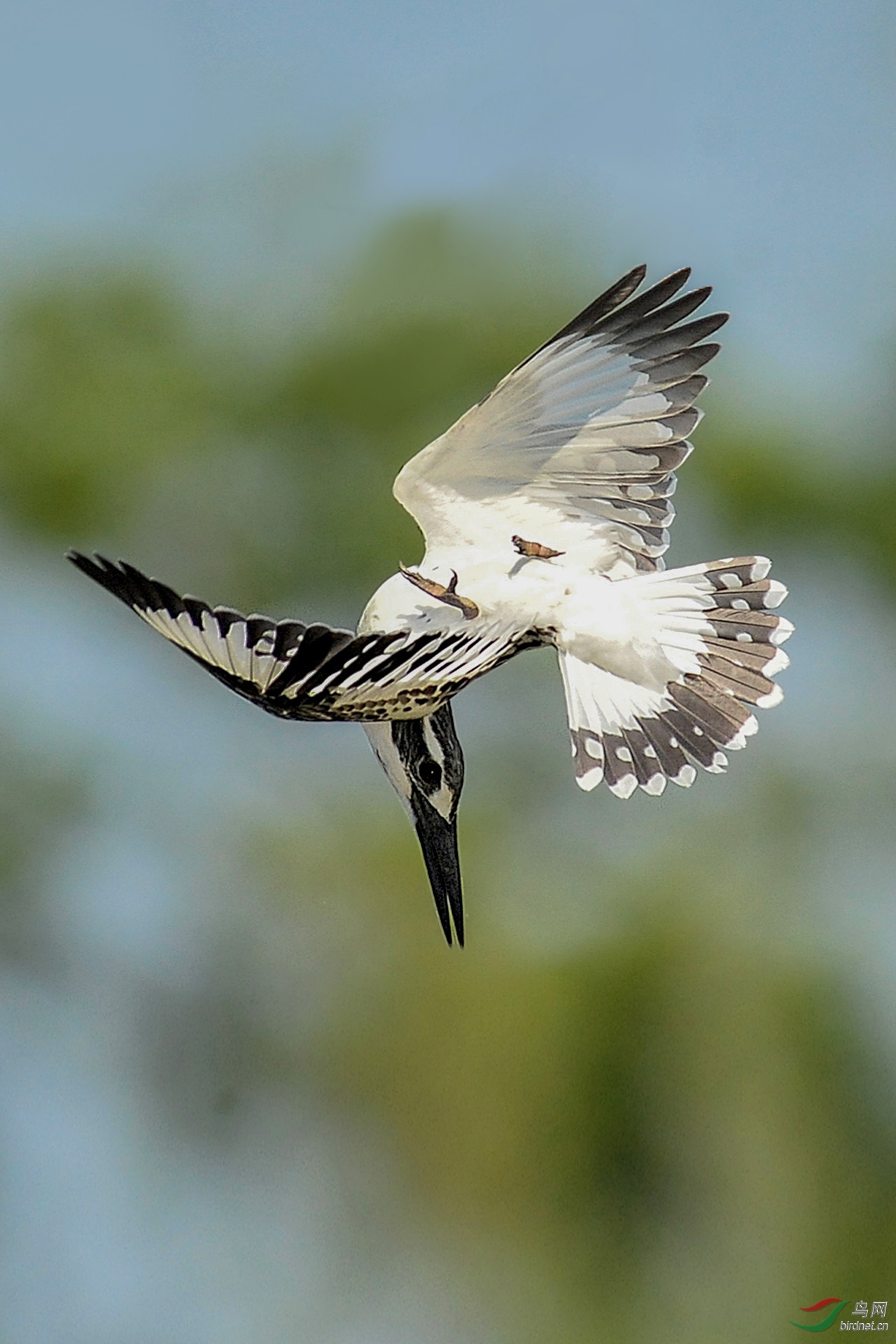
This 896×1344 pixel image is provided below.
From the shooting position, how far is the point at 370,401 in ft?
23.1

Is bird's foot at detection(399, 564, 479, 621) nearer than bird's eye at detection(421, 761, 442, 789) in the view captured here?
Yes

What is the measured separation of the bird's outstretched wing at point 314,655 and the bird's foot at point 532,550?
122 mm

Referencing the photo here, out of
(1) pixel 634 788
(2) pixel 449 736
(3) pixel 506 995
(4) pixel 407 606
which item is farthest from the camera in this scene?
(3) pixel 506 995

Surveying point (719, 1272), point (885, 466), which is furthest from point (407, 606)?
point (885, 466)

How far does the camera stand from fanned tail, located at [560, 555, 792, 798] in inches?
75.9

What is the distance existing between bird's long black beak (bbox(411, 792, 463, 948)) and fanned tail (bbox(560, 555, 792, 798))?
0.22 meters

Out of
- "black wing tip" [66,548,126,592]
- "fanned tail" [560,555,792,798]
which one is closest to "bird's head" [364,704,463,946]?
"fanned tail" [560,555,792,798]

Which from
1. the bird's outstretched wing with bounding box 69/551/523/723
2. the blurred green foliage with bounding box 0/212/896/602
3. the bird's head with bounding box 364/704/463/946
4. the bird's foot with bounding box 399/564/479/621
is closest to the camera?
the bird's outstretched wing with bounding box 69/551/523/723

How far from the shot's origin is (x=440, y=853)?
84.7 inches

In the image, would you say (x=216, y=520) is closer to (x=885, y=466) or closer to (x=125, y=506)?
(x=125, y=506)

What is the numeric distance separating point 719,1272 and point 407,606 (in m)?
5.61

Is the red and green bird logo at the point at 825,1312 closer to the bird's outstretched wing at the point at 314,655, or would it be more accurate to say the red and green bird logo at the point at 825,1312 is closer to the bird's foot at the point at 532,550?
the bird's foot at the point at 532,550

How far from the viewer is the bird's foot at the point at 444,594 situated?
1.77 meters

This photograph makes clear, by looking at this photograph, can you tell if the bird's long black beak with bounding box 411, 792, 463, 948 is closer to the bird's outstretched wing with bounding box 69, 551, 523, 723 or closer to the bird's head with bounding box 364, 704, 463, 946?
the bird's head with bounding box 364, 704, 463, 946
